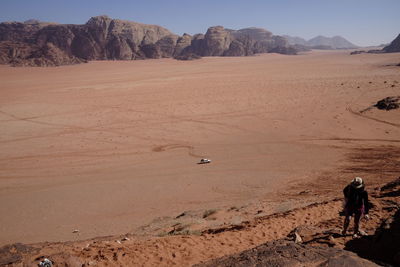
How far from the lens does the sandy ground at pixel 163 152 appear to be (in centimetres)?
851

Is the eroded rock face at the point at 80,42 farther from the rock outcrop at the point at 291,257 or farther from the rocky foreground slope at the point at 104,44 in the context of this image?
the rock outcrop at the point at 291,257

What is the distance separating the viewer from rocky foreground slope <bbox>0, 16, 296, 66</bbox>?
200 feet

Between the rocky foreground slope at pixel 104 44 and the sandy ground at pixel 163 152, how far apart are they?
41615 mm

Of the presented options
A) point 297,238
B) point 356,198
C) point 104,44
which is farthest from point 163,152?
point 104,44

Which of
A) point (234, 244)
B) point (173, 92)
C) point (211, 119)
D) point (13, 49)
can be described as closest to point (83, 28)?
point (13, 49)

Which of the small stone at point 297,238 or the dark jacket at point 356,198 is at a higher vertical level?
the dark jacket at point 356,198

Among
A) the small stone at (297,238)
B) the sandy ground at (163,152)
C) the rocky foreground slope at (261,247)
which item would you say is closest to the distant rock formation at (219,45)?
the sandy ground at (163,152)

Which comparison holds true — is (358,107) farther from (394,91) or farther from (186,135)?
(186,135)

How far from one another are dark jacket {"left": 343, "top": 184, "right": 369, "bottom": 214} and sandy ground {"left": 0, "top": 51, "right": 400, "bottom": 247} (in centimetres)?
244

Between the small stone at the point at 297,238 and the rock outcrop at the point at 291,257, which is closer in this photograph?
the rock outcrop at the point at 291,257

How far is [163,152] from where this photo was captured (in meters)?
13.1

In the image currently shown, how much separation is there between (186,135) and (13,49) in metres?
58.7

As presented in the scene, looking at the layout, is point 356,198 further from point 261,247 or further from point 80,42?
point 80,42

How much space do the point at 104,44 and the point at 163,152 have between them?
66729 mm
